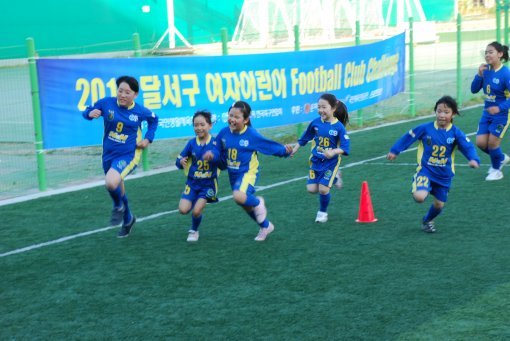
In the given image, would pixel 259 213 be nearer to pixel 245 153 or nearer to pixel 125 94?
pixel 245 153

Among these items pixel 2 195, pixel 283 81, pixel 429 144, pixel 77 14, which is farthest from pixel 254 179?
pixel 77 14

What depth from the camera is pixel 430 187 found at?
8.43 meters

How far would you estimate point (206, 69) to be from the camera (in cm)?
1324

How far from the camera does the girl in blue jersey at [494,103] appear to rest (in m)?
11.1

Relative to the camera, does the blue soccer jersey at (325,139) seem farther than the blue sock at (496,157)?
No

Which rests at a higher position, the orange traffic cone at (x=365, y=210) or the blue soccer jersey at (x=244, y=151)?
the blue soccer jersey at (x=244, y=151)

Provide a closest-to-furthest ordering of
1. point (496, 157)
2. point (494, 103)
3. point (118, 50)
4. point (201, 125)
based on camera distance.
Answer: point (201, 125)
point (496, 157)
point (494, 103)
point (118, 50)

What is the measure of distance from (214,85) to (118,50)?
467 inches

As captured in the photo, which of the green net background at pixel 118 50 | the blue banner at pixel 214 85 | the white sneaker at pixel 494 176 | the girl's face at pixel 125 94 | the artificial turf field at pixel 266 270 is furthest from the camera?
the green net background at pixel 118 50

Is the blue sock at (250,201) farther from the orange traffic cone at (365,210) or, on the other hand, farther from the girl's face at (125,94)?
the girl's face at (125,94)

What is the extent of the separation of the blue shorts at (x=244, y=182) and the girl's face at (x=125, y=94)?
1.32 meters

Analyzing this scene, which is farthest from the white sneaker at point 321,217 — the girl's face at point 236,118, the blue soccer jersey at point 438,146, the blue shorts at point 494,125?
the blue shorts at point 494,125

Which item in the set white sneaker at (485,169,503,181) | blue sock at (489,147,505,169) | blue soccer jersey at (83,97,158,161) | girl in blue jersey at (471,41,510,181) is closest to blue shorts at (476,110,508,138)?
girl in blue jersey at (471,41,510,181)

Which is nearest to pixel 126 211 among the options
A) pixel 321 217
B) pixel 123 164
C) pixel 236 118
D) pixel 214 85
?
pixel 123 164
